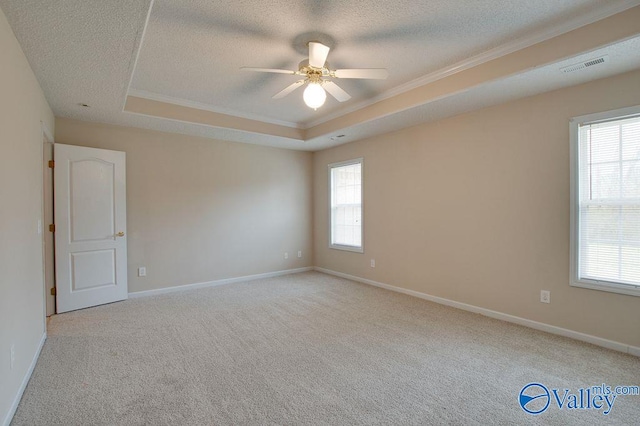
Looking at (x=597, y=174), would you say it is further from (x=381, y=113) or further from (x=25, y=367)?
(x=25, y=367)

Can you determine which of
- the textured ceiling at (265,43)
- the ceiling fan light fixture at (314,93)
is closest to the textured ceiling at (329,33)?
the textured ceiling at (265,43)

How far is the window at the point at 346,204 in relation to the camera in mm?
5457

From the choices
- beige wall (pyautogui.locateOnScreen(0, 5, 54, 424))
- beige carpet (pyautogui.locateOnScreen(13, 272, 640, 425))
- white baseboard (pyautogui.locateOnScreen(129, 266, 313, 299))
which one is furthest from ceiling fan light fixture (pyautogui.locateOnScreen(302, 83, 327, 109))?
white baseboard (pyautogui.locateOnScreen(129, 266, 313, 299))

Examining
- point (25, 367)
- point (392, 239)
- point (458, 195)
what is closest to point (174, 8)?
point (25, 367)

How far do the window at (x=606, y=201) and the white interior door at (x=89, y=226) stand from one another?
5347 mm

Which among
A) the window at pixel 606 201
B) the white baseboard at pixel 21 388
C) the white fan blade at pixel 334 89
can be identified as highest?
the white fan blade at pixel 334 89

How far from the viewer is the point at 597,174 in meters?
2.90

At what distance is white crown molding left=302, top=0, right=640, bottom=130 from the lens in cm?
222

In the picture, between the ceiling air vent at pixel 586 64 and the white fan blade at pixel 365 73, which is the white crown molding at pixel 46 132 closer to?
the white fan blade at pixel 365 73

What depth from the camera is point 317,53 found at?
2596 mm

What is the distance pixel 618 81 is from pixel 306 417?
12.3 ft

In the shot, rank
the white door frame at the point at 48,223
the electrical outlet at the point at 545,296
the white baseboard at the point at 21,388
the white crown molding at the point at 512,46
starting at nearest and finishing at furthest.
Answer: the white baseboard at the point at 21,388, the white crown molding at the point at 512,46, the electrical outlet at the point at 545,296, the white door frame at the point at 48,223

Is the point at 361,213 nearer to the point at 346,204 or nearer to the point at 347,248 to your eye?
the point at 346,204

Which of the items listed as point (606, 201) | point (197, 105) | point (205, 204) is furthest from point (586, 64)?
point (205, 204)
